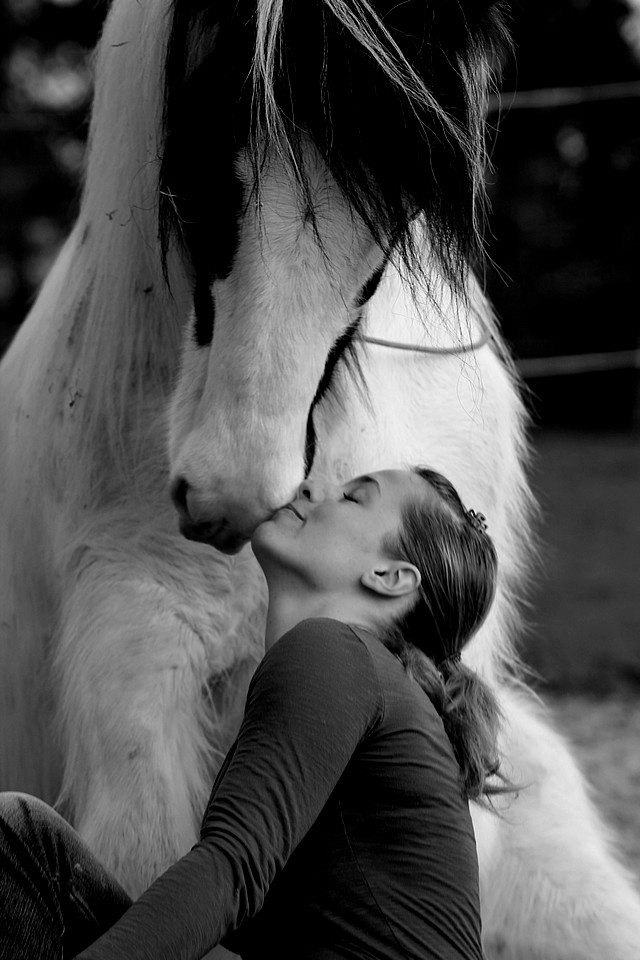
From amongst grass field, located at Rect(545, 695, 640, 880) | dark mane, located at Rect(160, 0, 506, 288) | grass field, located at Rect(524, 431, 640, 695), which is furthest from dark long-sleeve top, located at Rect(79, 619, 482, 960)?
grass field, located at Rect(524, 431, 640, 695)

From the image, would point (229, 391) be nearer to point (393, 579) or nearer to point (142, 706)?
point (393, 579)

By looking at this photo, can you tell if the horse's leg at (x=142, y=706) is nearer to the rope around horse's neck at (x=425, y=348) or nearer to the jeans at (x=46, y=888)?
the jeans at (x=46, y=888)

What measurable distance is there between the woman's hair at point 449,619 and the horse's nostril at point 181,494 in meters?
0.22

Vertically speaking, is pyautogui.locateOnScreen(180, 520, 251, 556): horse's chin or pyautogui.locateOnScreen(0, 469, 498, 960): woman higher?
pyautogui.locateOnScreen(180, 520, 251, 556): horse's chin

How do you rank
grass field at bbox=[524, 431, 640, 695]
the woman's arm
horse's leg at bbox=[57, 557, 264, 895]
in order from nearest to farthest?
the woman's arm, horse's leg at bbox=[57, 557, 264, 895], grass field at bbox=[524, 431, 640, 695]

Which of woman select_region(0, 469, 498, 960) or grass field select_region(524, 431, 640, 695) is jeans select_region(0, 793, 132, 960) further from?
grass field select_region(524, 431, 640, 695)

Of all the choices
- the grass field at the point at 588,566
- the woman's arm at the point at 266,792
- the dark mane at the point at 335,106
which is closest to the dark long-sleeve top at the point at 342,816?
the woman's arm at the point at 266,792

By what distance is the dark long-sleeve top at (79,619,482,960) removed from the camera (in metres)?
0.99

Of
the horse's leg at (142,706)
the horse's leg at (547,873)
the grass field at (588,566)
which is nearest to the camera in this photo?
the horse's leg at (142,706)

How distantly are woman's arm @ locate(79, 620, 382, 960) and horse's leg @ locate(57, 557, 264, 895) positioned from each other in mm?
359

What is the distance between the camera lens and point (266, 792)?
100cm

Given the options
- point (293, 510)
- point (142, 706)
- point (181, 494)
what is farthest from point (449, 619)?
point (142, 706)

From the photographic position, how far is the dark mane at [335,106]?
1224 mm

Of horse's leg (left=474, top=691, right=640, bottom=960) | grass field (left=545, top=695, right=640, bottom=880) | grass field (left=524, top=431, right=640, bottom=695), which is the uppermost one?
horse's leg (left=474, top=691, right=640, bottom=960)
